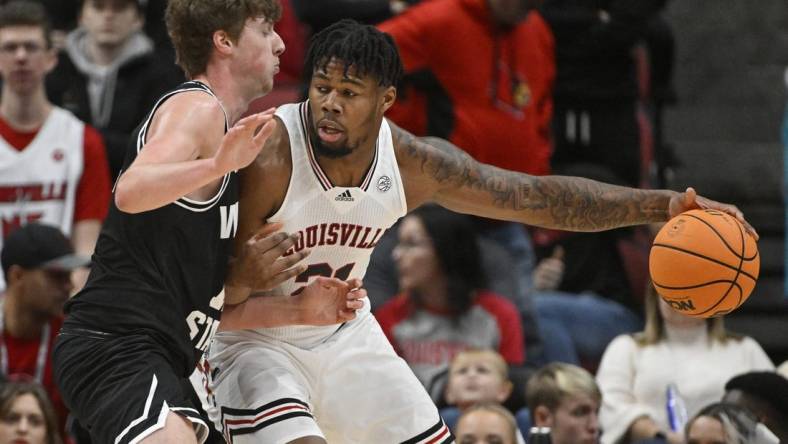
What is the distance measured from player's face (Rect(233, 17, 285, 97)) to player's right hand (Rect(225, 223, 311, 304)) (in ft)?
1.63

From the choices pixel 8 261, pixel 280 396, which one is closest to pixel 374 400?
pixel 280 396

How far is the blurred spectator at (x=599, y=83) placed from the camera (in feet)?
31.3

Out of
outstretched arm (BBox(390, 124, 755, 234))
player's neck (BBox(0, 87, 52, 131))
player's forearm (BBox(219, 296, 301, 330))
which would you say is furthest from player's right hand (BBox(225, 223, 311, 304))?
player's neck (BBox(0, 87, 52, 131))

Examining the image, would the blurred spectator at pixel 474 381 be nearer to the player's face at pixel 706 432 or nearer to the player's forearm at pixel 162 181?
the player's face at pixel 706 432

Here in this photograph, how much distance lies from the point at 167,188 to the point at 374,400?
135 cm

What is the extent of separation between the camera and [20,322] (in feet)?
23.3

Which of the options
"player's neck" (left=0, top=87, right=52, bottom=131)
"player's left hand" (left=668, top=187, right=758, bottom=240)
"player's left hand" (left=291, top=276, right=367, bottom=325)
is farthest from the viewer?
"player's neck" (left=0, top=87, right=52, bottom=131)

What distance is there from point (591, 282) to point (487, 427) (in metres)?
2.73

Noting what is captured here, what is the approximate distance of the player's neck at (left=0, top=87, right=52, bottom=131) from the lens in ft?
25.8

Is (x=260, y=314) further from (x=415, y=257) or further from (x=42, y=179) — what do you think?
(x=42, y=179)

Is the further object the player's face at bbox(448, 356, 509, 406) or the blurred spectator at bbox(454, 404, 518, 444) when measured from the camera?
the player's face at bbox(448, 356, 509, 406)

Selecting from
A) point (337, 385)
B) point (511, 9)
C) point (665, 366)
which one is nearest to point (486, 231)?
point (511, 9)

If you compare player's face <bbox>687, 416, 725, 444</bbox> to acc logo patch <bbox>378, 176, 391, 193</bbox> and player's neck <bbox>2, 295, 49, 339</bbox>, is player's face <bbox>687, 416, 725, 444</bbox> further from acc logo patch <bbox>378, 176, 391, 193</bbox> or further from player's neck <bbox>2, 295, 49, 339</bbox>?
player's neck <bbox>2, 295, 49, 339</bbox>

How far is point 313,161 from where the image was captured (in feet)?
16.6
